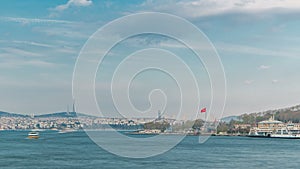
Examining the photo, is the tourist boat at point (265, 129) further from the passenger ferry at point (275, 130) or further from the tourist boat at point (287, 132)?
the tourist boat at point (287, 132)

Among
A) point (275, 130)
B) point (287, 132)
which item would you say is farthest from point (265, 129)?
point (287, 132)

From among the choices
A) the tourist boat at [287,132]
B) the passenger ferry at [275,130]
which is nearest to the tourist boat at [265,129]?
the passenger ferry at [275,130]

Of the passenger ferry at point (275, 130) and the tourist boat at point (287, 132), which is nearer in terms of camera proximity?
the tourist boat at point (287, 132)

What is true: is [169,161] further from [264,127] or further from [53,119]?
[53,119]

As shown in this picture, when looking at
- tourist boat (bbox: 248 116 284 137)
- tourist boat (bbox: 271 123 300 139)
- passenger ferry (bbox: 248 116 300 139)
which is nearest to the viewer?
tourist boat (bbox: 271 123 300 139)

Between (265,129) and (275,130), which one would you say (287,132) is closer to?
(275,130)

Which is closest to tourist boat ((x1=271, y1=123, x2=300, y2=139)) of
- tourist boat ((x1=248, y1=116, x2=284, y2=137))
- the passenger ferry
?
the passenger ferry

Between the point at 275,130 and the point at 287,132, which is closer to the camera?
the point at 287,132

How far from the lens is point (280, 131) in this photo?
92.2 m

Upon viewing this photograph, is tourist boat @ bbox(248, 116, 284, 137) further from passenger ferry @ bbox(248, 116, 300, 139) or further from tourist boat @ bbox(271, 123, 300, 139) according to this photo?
tourist boat @ bbox(271, 123, 300, 139)

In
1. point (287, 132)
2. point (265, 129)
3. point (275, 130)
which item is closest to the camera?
point (287, 132)

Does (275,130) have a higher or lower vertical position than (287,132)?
higher

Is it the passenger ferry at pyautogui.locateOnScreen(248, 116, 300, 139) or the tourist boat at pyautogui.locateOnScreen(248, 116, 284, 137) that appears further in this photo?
the tourist boat at pyautogui.locateOnScreen(248, 116, 284, 137)

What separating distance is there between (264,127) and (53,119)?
107m
